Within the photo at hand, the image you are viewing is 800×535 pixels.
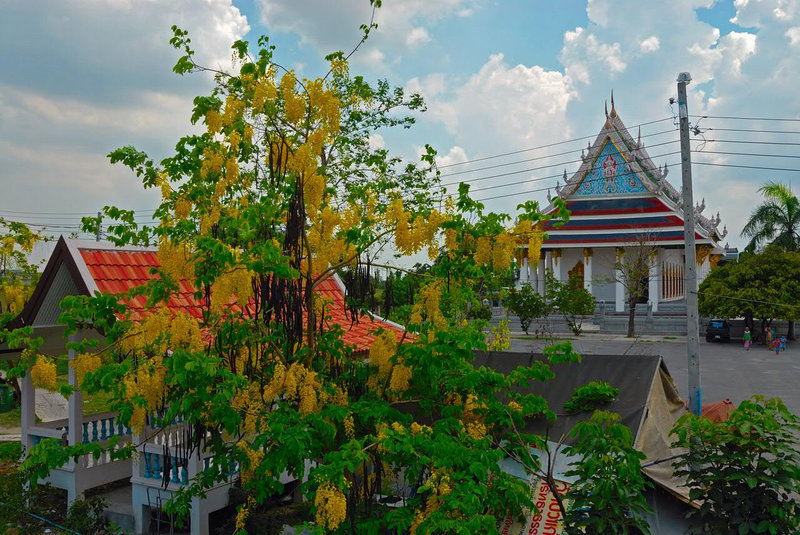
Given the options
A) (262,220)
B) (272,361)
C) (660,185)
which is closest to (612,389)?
(272,361)

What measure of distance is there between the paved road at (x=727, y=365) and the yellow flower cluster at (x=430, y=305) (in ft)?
27.4

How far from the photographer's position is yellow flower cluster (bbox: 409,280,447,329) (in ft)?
20.8

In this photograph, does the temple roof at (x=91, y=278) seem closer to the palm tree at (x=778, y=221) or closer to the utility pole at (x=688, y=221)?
the utility pole at (x=688, y=221)

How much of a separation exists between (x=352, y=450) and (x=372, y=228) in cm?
234

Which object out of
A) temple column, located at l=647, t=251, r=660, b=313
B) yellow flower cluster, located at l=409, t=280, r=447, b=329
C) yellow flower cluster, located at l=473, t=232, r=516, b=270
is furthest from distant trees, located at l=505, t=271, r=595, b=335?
yellow flower cluster, located at l=473, t=232, r=516, b=270

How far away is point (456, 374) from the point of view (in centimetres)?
636

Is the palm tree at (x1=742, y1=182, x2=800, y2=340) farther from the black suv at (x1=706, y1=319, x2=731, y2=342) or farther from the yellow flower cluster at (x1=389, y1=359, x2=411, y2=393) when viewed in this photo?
the yellow flower cluster at (x1=389, y1=359, x2=411, y2=393)

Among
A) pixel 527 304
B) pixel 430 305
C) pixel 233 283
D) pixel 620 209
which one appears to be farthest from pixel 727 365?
pixel 233 283

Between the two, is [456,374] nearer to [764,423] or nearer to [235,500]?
[764,423]

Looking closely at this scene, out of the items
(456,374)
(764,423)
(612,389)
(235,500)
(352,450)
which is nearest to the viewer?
(352,450)

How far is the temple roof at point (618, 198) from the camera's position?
35.3 metres

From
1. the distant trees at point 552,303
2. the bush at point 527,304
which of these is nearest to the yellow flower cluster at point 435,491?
the distant trees at point 552,303

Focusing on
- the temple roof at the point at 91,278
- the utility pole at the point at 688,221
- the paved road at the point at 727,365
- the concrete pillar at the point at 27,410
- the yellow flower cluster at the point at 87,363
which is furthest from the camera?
the paved road at the point at 727,365

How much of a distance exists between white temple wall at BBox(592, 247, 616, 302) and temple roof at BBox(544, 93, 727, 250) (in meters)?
3.43
